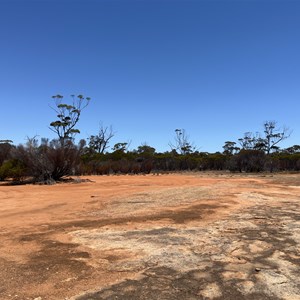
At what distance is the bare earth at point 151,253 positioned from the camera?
3953mm

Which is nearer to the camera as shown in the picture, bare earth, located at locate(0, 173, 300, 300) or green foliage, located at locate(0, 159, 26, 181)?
bare earth, located at locate(0, 173, 300, 300)

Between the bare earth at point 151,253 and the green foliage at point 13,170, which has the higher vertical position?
the green foliage at point 13,170

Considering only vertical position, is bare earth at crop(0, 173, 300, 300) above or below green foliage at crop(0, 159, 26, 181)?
below

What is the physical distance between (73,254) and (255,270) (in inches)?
101

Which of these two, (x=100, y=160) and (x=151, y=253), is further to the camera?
(x=100, y=160)

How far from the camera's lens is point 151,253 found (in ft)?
17.4

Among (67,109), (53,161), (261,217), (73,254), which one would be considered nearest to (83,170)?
(53,161)

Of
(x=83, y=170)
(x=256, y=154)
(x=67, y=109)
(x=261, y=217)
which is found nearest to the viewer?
(x=261, y=217)

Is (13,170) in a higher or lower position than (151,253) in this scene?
higher

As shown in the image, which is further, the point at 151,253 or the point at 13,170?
the point at 13,170

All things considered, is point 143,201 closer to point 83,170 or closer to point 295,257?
point 295,257

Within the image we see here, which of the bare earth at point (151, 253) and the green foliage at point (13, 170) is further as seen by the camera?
the green foliage at point (13, 170)

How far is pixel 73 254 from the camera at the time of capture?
17.3 feet

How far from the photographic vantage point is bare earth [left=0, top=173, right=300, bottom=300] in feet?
13.0
